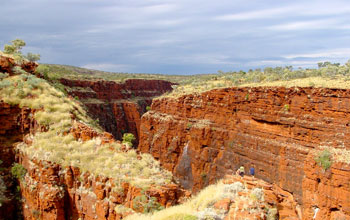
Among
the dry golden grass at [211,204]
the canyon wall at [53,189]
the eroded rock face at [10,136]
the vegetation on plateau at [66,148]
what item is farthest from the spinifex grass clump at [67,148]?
the dry golden grass at [211,204]

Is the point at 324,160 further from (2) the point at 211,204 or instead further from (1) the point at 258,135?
(2) the point at 211,204

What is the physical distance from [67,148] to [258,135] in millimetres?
17378

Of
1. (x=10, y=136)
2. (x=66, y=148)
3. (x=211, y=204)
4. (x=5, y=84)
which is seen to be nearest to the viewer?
(x=211, y=204)

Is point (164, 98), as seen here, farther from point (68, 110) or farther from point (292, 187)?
point (68, 110)

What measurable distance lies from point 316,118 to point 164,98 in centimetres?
1771

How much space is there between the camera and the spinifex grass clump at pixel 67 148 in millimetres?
11094

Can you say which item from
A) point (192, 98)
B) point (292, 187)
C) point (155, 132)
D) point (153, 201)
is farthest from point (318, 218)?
point (155, 132)

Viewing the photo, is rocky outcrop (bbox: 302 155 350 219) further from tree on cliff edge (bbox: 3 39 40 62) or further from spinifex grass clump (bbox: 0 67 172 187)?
tree on cliff edge (bbox: 3 39 40 62)

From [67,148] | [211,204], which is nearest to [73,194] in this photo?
[67,148]

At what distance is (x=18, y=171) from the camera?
13430 millimetres

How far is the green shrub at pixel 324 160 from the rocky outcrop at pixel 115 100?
45554 millimetres

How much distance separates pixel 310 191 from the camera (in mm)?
17047

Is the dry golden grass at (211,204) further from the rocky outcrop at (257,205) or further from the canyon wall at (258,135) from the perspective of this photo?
the canyon wall at (258,135)

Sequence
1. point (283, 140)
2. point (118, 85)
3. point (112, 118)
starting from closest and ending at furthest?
point (283, 140)
point (112, 118)
point (118, 85)
